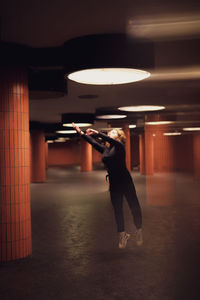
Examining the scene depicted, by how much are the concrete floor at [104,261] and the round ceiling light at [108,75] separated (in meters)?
2.85

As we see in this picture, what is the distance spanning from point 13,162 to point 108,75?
80.4 inches

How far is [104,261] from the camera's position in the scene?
536 cm

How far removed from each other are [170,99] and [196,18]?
7.14m

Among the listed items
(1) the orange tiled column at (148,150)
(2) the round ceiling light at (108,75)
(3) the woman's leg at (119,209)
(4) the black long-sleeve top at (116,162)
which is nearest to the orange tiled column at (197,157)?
(1) the orange tiled column at (148,150)

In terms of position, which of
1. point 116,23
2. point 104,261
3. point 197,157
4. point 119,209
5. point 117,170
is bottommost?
point 104,261

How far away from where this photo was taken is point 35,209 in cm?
1038

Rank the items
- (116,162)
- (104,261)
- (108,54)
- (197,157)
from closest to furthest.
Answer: (108,54) < (104,261) < (116,162) < (197,157)

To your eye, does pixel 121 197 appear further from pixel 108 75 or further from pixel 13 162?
pixel 108 75

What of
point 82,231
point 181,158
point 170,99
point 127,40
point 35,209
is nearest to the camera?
point 127,40

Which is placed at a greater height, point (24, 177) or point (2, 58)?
point (2, 58)

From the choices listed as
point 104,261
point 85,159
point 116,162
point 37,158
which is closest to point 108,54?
point 116,162

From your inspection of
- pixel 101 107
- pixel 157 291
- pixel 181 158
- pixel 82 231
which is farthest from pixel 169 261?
pixel 181 158

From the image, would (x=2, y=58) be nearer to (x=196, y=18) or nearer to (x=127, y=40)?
(x=127, y=40)

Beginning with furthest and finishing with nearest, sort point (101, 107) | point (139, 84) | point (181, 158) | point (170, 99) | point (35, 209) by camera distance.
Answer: point (181, 158) < point (101, 107) < point (170, 99) < point (35, 209) < point (139, 84)
